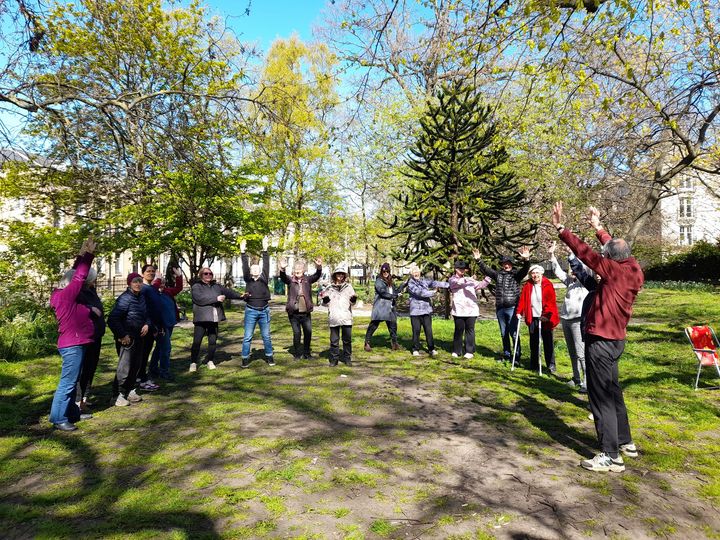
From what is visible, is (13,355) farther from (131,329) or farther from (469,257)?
(469,257)

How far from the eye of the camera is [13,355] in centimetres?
923

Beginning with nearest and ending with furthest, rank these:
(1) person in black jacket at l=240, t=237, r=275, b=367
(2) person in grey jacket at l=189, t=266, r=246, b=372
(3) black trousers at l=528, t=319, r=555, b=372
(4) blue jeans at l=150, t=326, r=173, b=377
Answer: (4) blue jeans at l=150, t=326, r=173, b=377
(3) black trousers at l=528, t=319, r=555, b=372
(2) person in grey jacket at l=189, t=266, r=246, b=372
(1) person in black jacket at l=240, t=237, r=275, b=367

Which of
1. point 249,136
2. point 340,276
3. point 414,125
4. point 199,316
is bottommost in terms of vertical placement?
point 199,316

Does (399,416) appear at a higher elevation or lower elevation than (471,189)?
lower

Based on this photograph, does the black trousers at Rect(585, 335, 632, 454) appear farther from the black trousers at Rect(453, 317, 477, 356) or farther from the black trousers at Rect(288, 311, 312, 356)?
the black trousers at Rect(288, 311, 312, 356)

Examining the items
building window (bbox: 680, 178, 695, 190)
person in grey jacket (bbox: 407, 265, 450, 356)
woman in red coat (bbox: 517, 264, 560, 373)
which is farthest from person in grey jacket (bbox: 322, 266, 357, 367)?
building window (bbox: 680, 178, 695, 190)

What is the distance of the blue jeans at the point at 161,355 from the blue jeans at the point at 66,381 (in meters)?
2.13

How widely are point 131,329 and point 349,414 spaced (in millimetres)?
3155

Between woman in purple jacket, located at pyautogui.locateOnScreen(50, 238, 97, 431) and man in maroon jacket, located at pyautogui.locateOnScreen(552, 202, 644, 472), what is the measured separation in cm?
528

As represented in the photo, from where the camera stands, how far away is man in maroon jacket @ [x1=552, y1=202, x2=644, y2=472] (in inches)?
172

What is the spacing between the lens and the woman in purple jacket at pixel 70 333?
5.41 m

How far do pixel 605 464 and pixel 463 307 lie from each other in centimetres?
520

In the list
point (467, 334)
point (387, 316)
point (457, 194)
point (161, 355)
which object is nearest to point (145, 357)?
point (161, 355)

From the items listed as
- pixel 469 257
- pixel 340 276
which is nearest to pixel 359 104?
pixel 340 276
